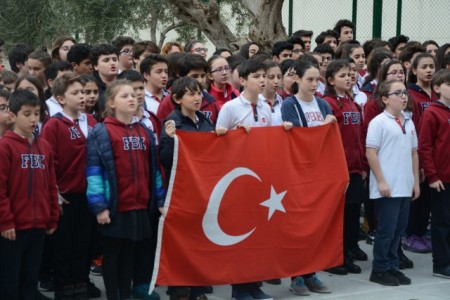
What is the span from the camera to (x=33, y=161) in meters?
7.00

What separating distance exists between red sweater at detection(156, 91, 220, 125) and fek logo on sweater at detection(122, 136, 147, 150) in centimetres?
73

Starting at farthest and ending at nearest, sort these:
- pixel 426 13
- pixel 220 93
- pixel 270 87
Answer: pixel 426 13
pixel 220 93
pixel 270 87

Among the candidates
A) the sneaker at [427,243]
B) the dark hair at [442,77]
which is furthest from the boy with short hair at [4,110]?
the sneaker at [427,243]

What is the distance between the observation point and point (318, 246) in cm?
823

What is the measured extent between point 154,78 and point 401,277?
117 inches

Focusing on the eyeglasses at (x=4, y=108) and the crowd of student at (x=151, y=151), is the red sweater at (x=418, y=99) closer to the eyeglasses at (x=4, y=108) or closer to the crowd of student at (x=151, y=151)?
the crowd of student at (x=151, y=151)

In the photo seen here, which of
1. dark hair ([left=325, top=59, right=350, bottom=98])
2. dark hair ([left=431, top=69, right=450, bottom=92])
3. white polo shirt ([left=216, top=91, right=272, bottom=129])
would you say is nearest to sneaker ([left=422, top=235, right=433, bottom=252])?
dark hair ([left=431, top=69, right=450, bottom=92])

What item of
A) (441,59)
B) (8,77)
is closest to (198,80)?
(8,77)

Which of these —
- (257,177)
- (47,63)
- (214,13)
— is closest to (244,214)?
(257,177)

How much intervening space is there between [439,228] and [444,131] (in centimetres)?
94

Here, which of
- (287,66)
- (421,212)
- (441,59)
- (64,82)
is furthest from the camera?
(441,59)

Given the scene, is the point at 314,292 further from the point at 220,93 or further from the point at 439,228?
the point at 220,93

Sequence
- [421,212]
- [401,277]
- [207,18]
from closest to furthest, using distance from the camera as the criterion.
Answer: [401,277]
[421,212]
[207,18]

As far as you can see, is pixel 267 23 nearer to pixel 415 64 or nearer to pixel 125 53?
pixel 125 53
